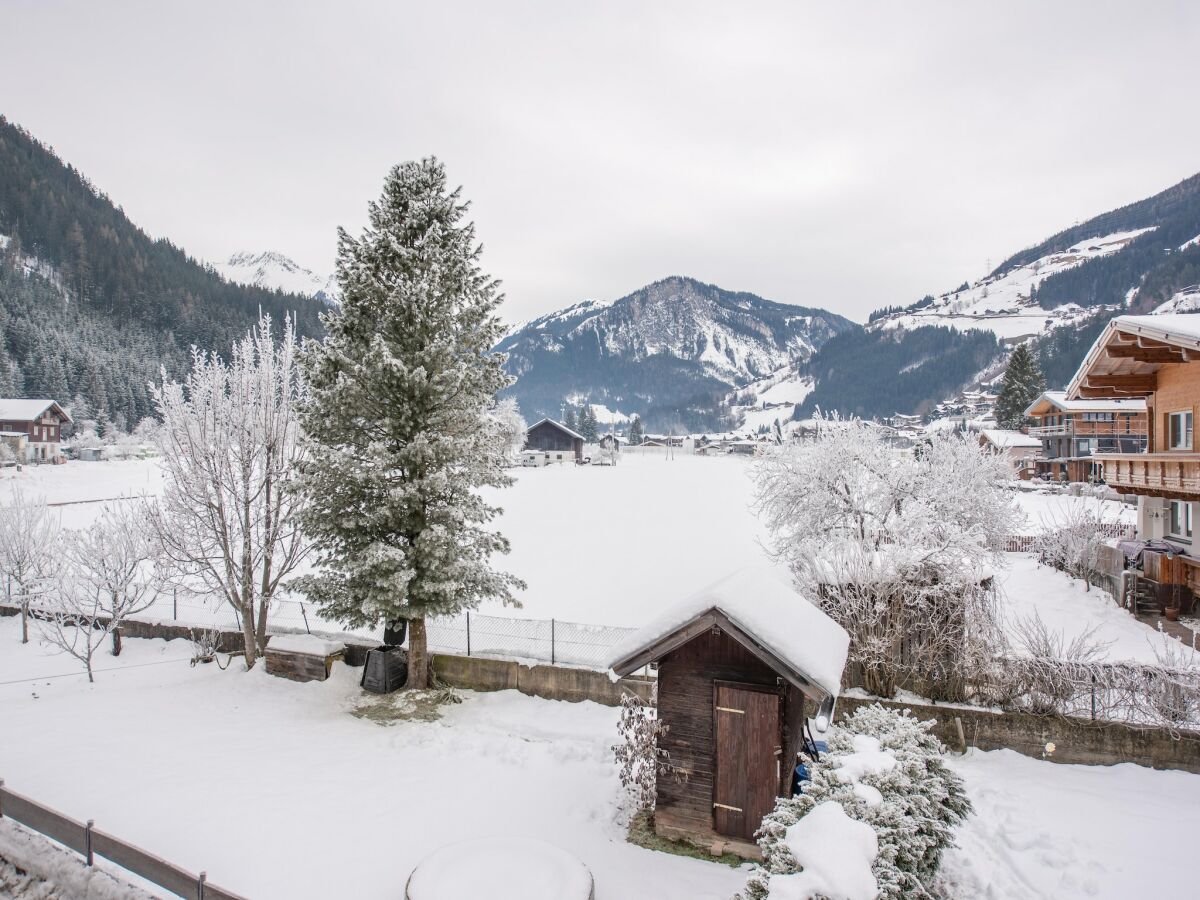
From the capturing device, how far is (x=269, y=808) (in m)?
10.1

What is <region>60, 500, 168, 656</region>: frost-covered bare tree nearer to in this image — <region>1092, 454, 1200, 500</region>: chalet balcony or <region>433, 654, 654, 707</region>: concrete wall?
<region>433, 654, 654, 707</region>: concrete wall

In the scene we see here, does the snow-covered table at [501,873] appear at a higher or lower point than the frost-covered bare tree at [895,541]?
lower

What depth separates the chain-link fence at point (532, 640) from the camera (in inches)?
598

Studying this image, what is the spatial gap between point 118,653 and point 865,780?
2081 cm

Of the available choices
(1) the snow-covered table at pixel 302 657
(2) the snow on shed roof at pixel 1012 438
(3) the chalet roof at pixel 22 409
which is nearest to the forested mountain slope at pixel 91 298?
(3) the chalet roof at pixel 22 409

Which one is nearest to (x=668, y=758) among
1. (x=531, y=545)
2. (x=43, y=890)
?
(x=43, y=890)

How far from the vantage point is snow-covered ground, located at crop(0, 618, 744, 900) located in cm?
882

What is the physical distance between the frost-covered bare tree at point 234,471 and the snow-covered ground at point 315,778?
293 cm

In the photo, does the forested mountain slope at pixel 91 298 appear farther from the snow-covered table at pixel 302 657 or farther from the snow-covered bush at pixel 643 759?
the snow-covered bush at pixel 643 759

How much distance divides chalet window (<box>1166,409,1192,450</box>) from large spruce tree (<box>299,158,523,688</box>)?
23691mm

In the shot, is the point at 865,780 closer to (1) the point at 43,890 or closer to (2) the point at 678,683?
(2) the point at 678,683

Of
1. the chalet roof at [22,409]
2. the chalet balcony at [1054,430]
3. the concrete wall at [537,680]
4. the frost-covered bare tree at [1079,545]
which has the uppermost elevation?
the chalet roof at [22,409]

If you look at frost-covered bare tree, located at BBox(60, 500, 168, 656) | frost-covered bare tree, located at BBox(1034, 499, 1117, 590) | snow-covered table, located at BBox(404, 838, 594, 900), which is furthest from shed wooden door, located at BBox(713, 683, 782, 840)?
frost-covered bare tree, located at BBox(1034, 499, 1117, 590)

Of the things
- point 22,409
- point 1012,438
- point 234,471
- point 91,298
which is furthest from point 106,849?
point 91,298
